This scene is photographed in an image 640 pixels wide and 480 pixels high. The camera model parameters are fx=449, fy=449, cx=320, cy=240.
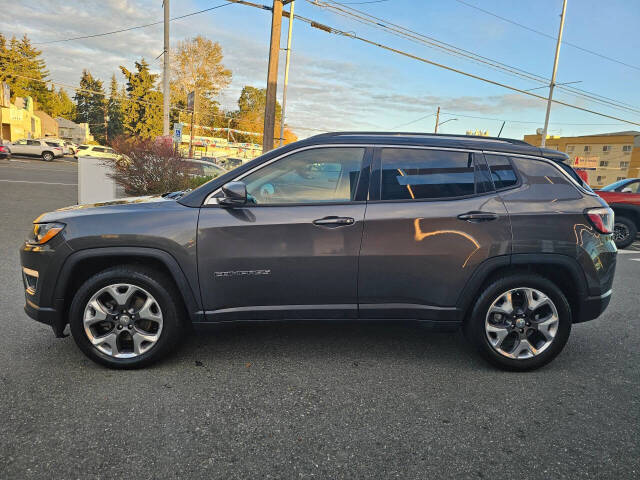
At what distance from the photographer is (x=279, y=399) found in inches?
116

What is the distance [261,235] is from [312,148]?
30.5 inches

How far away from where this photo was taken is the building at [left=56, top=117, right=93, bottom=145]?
96250 millimetres

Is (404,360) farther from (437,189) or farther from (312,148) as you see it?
(312,148)

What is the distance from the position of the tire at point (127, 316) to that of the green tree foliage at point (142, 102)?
6880cm

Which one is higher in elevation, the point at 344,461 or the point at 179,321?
the point at 179,321

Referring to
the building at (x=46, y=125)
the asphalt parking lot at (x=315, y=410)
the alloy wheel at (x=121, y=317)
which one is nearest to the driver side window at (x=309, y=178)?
the alloy wheel at (x=121, y=317)

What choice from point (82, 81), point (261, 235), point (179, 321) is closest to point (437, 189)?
point (261, 235)

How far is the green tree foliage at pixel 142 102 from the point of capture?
2616 inches

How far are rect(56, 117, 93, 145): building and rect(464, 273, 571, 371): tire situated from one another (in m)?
107

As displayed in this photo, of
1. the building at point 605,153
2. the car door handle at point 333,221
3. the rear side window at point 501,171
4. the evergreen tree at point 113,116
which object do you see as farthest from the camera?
the evergreen tree at point 113,116

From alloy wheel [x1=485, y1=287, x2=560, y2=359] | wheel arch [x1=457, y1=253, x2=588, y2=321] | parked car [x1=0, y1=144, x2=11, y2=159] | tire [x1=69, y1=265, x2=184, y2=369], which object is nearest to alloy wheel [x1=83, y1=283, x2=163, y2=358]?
tire [x1=69, y1=265, x2=184, y2=369]

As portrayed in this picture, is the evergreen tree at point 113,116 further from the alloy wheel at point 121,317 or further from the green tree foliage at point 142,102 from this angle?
the alloy wheel at point 121,317

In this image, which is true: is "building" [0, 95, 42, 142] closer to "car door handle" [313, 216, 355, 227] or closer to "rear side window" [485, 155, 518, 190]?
"car door handle" [313, 216, 355, 227]

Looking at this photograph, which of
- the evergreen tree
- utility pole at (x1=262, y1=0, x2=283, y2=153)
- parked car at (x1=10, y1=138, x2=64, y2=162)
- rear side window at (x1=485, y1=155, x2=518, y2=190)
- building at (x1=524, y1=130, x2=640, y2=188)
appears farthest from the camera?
the evergreen tree
